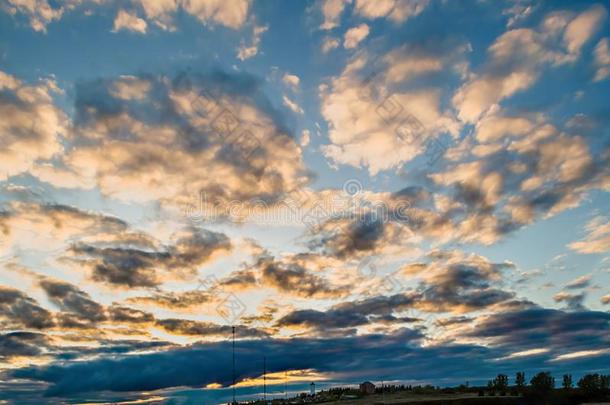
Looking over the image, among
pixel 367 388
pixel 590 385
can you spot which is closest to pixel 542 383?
pixel 590 385

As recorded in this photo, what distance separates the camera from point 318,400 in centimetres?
15462

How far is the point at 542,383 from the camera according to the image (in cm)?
11050

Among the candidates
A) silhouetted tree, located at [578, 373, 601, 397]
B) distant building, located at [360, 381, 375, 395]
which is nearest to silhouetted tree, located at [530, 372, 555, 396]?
silhouetted tree, located at [578, 373, 601, 397]

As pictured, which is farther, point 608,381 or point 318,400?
point 318,400

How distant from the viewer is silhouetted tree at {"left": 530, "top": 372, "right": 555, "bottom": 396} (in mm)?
108188

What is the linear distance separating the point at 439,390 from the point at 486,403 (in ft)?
146

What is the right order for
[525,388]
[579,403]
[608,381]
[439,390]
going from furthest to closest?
[439,390]
[525,388]
[608,381]
[579,403]

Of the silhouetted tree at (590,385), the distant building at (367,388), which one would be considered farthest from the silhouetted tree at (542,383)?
the distant building at (367,388)

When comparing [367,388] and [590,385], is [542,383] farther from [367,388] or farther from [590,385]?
[367,388]

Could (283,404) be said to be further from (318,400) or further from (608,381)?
(608,381)

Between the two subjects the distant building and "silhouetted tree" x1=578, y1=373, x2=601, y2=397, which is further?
the distant building

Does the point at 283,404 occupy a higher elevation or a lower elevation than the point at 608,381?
lower

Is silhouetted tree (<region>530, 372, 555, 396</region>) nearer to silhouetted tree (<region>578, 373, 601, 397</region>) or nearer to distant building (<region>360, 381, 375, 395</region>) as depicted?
silhouetted tree (<region>578, 373, 601, 397</region>)

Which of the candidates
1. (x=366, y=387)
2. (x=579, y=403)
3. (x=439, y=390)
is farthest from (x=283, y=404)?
(x=579, y=403)
